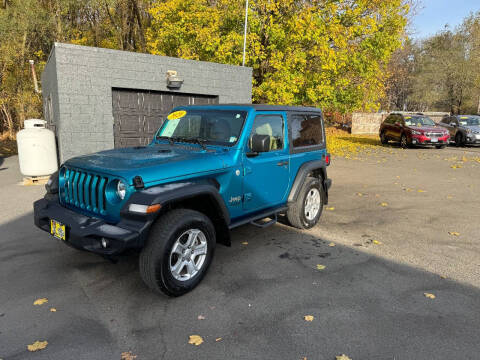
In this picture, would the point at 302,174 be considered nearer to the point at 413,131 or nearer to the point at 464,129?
the point at 413,131

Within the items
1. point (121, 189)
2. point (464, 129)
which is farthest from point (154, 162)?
point (464, 129)

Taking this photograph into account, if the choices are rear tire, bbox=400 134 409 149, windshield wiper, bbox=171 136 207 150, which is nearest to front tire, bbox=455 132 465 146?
rear tire, bbox=400 134 409 149

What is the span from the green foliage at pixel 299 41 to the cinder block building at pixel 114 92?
15.0 feet

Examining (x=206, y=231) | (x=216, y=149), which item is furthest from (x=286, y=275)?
(x=216, y=149)

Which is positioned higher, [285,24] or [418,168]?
[285,24]

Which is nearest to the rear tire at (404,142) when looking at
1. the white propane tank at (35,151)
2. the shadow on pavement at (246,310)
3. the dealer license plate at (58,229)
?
the shadow on pavement at (246,310)

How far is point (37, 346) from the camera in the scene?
2654mm

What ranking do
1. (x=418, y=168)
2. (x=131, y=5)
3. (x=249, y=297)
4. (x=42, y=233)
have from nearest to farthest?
1. (x=249, y=297)
2. (x=42, y=233)
3. (x=418, y=168)
4. (x=131, y=5)

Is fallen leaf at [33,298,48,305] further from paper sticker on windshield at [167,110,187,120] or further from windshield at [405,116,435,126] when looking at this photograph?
windshield at [405,116,435,126]

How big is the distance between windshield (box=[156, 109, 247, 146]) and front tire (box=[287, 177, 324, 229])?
5.01ft

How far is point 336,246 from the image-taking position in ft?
15.6

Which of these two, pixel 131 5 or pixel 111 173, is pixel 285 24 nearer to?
pixel 131 5

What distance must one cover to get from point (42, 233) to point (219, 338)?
363cm

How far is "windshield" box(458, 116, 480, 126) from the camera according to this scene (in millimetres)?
18828
